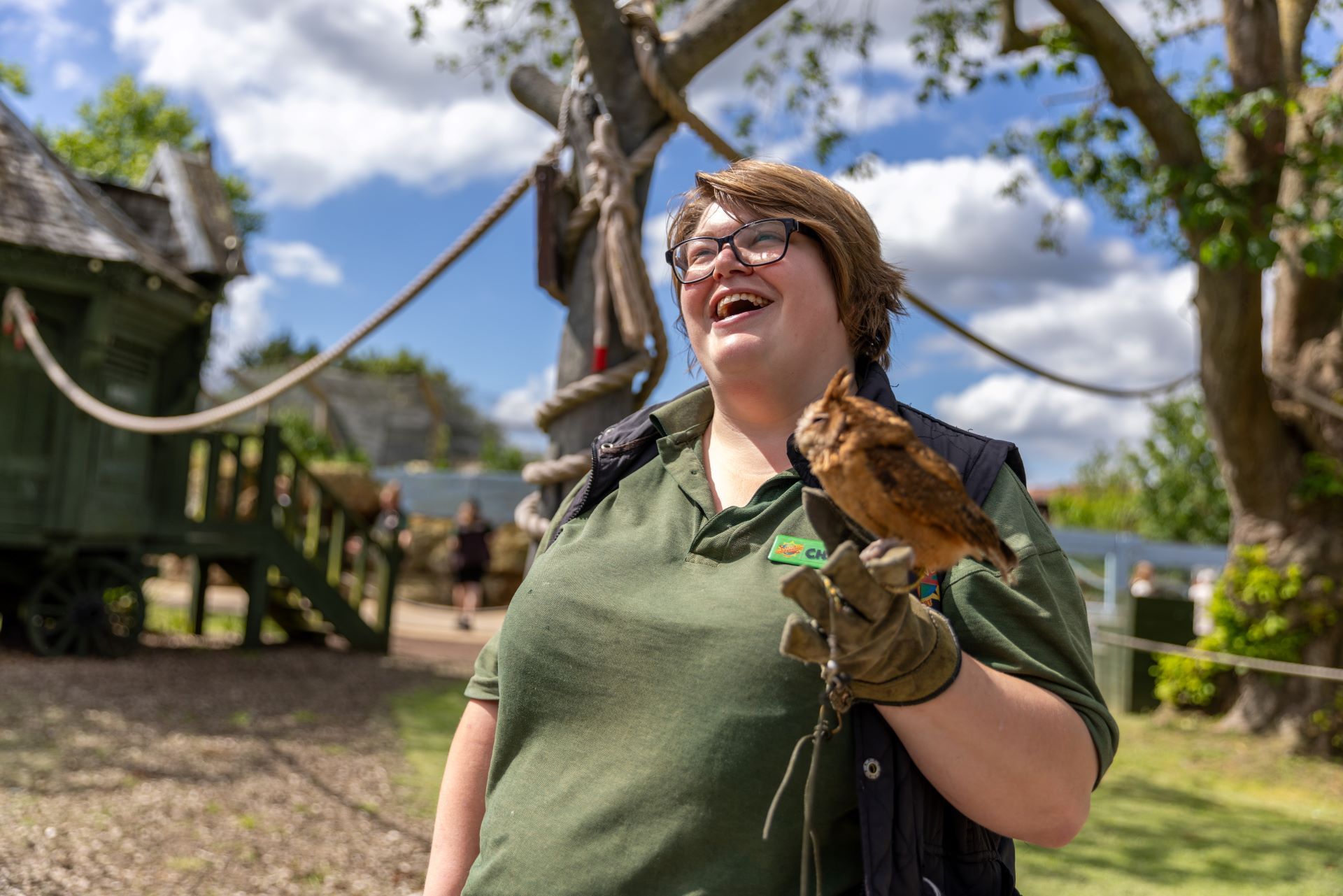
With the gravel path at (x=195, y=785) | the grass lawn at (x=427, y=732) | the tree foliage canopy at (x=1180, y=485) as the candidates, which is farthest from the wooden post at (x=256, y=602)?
the tree foliage canopy at (x=1180, y=485)

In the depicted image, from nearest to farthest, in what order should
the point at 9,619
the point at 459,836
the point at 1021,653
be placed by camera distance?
1. the point at 1021,653
2. the point at 459,836
3. the point at 9,619

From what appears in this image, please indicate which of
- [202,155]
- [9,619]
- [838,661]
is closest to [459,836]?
[838,661]

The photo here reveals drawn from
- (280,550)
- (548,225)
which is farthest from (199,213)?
(548,225)

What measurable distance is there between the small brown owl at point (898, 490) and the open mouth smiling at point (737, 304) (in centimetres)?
37

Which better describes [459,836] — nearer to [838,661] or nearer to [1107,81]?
[838,661]

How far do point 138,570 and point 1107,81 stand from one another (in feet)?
29.9

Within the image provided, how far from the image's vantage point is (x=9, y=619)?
10141 millimetres

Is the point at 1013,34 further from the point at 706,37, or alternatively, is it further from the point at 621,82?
the point at 621,82

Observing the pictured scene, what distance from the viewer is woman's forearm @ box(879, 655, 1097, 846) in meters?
1.43

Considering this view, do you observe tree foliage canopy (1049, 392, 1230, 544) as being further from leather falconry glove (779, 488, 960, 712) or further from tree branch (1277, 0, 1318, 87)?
leather falconry glove (779, 488, 960, 712)

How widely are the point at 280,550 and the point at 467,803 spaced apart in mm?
9698

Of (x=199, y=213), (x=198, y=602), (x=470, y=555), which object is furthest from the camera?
(x=470, y=555)

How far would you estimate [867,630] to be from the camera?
1.36 m

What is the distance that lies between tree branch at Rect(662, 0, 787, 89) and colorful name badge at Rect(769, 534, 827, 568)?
254cm
